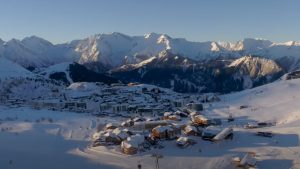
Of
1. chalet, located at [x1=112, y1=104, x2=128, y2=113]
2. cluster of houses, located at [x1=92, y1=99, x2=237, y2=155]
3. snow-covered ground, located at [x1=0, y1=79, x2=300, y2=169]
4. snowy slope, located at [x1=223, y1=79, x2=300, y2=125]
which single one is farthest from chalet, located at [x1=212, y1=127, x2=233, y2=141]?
chalet, located at [x1=112, y1=104, x2=128, y2=113]

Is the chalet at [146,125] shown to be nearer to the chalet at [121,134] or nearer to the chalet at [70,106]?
the chalet at [121,134]

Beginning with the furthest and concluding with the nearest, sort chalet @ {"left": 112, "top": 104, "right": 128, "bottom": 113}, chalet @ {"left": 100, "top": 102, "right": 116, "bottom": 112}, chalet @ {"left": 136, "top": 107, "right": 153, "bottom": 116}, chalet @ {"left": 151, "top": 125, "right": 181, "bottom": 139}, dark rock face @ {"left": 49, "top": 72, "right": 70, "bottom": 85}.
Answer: dark rock face @ {"left": 49, "top": 72, "right": 70, "bottom": 85}, chalet @ {"left": 100, "top": 102, "right": 116, "bottom": 112}, chalet @ {"left": 112, "top": 104, "right": 128, "bottom": 113}, chalet @ {"left": 136, "top": 107, "right": 153, "bottom": 116}, chalet @ {"left": 151, "top": 125, "right": 181, "bottom": 139}

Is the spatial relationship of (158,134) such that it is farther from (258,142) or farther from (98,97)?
(98,97)

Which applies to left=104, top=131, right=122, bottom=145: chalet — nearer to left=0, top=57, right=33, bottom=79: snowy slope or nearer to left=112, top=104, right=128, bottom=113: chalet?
left=112, top=104, right=128, bottom=113: chalet

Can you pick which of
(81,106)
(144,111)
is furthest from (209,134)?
(81,106)

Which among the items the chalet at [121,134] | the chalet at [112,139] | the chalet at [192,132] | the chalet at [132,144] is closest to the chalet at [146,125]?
the chalet at [121,134]

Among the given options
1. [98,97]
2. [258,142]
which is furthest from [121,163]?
[98,97]

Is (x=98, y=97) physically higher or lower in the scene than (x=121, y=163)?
higher

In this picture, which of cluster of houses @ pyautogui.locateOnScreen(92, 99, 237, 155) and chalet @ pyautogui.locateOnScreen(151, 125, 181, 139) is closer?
cluster of houses @ pyautogui.locateOnScreen(92, 99, 237, 155)
